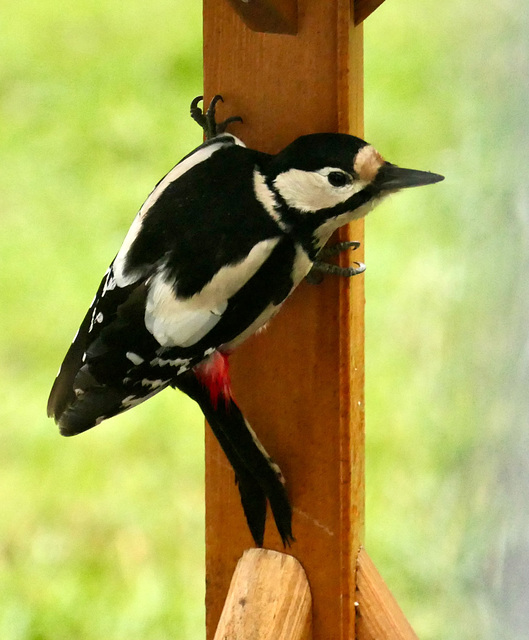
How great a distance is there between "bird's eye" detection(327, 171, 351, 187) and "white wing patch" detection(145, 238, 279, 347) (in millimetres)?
73

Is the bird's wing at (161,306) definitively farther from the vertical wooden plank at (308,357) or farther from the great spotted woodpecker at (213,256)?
the vertical wooden plank at (308,357)

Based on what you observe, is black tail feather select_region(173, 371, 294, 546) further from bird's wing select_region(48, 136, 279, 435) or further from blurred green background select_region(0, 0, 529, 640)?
blurred green background select_region(0, 0, 529, 640)

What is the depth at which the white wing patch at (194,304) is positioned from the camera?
2.57 feet

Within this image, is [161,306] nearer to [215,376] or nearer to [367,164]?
[215,376]

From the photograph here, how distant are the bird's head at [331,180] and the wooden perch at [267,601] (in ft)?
1.23

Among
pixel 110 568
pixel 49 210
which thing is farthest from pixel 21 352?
pixel 110 568

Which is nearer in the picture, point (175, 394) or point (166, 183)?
point (166, 183)

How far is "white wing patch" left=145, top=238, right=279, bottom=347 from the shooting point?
78 centimetres

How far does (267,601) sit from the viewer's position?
933 mm

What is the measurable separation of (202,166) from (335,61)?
153 mm

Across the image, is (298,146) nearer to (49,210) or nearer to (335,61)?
(335,61)

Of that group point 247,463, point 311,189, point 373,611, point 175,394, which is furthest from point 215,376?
point 175,394

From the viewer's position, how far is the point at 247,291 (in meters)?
0.79

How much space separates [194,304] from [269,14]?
0.87 feet
